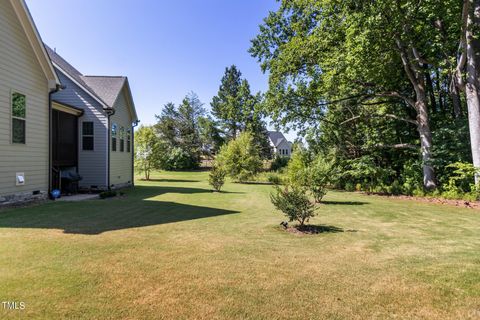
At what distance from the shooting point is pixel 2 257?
4.18 meters

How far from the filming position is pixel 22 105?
9531mm

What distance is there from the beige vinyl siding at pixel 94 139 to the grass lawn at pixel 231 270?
25.0 feet

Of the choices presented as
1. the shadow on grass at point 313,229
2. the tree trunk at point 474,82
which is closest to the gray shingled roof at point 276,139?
the tree trunk at point 474,82

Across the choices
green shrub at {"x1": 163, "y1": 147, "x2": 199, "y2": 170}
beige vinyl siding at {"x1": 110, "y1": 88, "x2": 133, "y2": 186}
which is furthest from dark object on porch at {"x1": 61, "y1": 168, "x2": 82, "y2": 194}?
green shrub at {"x1": 163, "y1": 147, "x2": 199, "y2": 170}

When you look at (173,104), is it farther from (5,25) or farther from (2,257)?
(2,257)

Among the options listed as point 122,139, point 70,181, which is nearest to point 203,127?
point 122,139

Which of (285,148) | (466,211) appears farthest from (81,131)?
(285,148)

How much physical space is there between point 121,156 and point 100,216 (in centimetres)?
994

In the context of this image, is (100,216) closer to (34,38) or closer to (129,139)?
(34,38)

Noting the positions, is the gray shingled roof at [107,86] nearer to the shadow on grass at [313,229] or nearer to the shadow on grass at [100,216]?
the shadow on grass at [100,216]

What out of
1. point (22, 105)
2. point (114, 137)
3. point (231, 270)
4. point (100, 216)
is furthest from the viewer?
point (114, 137)

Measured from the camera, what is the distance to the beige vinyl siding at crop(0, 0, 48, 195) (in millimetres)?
8695

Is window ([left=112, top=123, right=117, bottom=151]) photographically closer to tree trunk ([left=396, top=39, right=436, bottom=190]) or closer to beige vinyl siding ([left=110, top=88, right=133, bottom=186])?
beige vinyl siding ([left=110, top=88, right=133, bottom=186])

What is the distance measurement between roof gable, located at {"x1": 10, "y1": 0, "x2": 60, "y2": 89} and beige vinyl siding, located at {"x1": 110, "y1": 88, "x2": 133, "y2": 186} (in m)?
4.51
